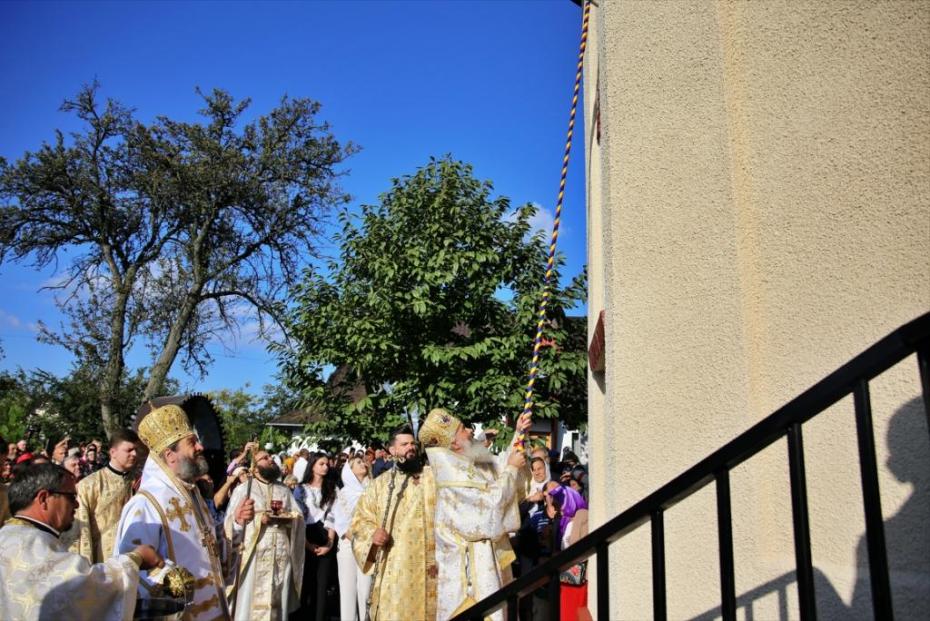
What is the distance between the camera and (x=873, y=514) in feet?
5.36

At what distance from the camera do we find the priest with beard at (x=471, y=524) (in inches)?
230

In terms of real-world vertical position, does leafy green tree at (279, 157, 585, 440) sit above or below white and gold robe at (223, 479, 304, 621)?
above

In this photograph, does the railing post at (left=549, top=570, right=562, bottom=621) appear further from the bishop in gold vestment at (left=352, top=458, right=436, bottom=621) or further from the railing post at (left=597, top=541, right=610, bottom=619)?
the bishop in gold vestment at (left=352, top=458, right=436, bottom=621)

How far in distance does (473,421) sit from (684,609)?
8970 mm

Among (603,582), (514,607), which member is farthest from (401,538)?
(603,582)

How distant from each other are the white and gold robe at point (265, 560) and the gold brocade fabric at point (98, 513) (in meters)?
1.79

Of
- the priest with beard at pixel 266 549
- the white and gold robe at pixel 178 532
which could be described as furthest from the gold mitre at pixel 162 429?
the priest with beard at pixel 266 549

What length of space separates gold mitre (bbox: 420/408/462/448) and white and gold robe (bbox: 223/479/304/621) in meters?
2.91

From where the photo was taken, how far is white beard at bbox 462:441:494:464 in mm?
6290

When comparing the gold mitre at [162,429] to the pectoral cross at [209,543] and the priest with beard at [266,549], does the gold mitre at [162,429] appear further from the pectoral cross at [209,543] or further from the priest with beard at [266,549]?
the priest with beard at [266,549]

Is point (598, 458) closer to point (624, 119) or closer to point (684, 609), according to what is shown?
point (684, 609)

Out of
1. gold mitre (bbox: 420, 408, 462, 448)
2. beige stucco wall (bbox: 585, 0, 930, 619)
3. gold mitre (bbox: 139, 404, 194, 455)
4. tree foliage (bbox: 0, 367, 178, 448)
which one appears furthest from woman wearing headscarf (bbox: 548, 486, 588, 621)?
tree foliage (bbox: 0, 367, 178, 448)

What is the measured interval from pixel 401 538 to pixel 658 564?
15.2ft

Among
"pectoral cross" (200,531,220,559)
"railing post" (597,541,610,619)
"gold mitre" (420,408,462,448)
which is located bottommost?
"railing post" (597,541,610,619)
